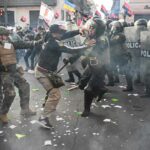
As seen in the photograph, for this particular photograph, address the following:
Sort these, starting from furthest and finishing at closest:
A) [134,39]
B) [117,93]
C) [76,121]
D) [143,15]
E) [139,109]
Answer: [143,15] < [134,39] < [117,93] < [139,109] < [76,121]

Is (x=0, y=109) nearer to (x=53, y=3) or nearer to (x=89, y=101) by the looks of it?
(x=89, y=101)

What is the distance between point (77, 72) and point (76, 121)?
401 cm

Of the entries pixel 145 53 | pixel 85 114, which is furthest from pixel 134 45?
pixel 85 114

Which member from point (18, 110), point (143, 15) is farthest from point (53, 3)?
point (18, 110)

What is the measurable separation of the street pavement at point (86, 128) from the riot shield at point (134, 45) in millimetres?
1750

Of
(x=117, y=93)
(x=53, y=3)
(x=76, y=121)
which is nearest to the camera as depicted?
(x=76, y=121)

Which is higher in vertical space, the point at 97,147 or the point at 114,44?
the point at 114,44

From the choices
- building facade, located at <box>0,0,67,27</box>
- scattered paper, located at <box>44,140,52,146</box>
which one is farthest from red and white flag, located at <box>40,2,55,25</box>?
building facade, located at <box>0,0,67,27</box>

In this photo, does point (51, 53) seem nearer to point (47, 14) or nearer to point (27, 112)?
point (27, 112)

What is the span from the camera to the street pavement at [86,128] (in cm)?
582

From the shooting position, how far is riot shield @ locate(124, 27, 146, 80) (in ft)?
33.7

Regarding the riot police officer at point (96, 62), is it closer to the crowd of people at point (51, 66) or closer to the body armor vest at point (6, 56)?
the crowd of people at point (51, 66)

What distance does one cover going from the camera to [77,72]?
10.9 meters

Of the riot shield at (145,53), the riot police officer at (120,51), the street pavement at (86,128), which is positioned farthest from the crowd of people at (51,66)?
the riot police officer at (120,51)
